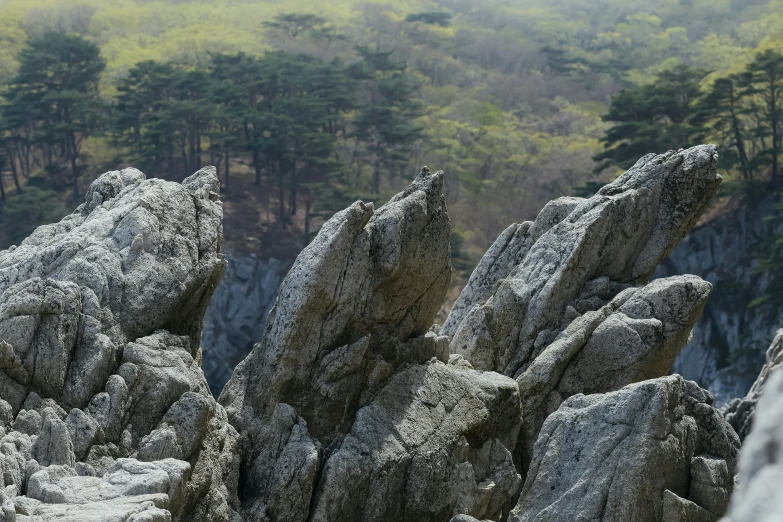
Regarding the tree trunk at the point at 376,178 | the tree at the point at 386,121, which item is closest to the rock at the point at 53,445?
the tree at the point at 386,121

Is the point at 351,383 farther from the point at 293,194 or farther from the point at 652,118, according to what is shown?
the point at 293,194

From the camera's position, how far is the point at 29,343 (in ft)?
43.4

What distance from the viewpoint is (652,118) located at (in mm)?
66562

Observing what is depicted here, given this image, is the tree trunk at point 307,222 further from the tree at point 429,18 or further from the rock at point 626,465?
the rock at point 626,465

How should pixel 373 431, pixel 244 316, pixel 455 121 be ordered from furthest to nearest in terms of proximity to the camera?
pixel 455 121 < pixel 244 316 < pixel 373 431

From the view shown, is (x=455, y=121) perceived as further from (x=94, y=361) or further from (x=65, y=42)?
(x=94, y=361)

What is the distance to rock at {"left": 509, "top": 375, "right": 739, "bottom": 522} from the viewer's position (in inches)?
469

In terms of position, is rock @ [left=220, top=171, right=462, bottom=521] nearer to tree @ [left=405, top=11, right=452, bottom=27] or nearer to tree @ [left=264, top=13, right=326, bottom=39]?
tree @ [left=264, top=13, right=326, bottom=39]

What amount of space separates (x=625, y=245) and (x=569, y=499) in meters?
8.13

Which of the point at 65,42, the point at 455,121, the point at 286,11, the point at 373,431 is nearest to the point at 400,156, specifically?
the point at 455,121

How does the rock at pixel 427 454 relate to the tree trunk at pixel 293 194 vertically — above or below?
above

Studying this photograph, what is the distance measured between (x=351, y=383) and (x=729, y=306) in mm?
45268

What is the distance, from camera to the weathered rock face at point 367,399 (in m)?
14.2

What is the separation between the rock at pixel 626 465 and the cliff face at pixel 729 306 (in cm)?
3949
